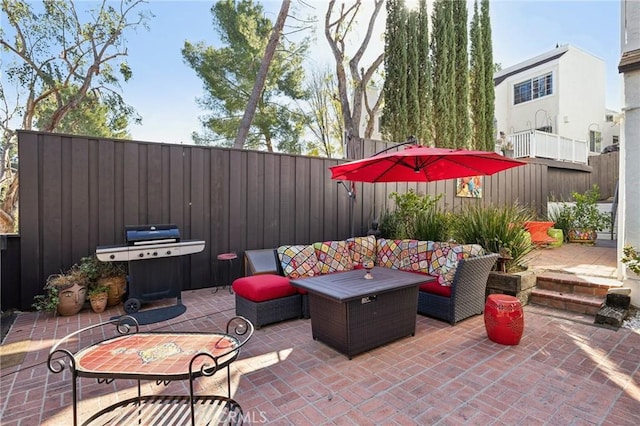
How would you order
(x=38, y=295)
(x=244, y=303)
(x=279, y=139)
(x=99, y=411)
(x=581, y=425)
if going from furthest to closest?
(x=279, y=139), (x=38, y=295), (x=244, y=303), (x=99, y=411), (x=581, y=425)

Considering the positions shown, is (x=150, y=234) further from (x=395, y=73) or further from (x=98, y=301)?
(x=395, y=73)

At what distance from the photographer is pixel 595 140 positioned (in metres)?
14.9

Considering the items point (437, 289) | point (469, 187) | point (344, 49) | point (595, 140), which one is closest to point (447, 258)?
point (437, 289)

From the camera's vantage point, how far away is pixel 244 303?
3869 millimetres

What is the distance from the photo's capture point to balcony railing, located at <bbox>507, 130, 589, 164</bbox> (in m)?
11.1

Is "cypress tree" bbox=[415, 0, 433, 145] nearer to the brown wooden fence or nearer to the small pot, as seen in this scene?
the brown wooden fence

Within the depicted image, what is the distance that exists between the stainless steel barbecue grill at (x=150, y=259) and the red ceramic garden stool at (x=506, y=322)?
386cm

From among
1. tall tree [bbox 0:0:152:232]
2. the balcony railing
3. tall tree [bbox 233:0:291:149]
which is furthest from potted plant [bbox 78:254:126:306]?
the balcony railing

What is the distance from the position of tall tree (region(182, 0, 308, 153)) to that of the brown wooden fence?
578cm

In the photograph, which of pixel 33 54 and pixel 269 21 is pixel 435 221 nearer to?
pixel 269 21

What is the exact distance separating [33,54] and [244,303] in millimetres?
11292

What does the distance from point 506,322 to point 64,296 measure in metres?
5.08

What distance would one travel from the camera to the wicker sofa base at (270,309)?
3.68m

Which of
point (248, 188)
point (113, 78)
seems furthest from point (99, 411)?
point (113, 78)
